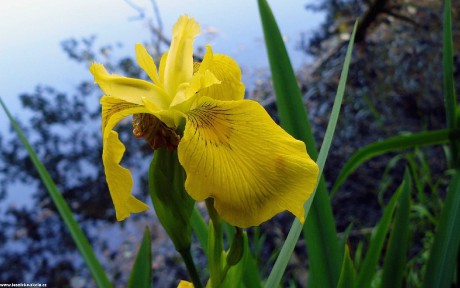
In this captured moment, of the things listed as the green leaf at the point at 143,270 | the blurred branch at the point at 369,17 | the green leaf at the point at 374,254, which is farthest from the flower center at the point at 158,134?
the blurred branch at the point at 369,17

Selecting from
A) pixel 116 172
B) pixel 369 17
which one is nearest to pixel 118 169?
Result: pixel 116 172

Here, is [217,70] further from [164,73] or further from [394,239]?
[394,239]

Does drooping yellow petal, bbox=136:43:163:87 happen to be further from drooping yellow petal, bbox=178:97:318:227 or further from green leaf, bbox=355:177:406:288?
green leaf, bbox=355:177:406:288

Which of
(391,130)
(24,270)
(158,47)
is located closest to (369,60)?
(391,130)

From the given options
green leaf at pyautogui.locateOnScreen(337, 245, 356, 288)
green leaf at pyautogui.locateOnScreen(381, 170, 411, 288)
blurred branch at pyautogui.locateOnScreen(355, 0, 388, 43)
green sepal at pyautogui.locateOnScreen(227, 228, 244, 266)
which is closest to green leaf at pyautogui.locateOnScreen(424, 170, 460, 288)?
green leaf at pyautogui.locateOnScreen(381, 170, 411, 288)

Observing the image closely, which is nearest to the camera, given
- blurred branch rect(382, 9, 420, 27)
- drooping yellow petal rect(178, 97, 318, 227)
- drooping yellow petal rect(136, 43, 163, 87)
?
drooping yellow petal rect(178, 97, 318, 227)

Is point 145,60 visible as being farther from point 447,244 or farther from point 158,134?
point 447,244

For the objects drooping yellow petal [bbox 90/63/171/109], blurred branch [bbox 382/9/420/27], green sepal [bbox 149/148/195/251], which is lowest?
green sepal [bbox 149/148/195/251]
